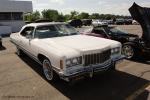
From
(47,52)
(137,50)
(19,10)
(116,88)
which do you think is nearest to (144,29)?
(137,50)

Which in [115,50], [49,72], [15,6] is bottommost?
[49,72]

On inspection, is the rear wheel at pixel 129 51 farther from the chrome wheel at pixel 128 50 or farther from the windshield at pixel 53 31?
the windshield at pixel 53 31

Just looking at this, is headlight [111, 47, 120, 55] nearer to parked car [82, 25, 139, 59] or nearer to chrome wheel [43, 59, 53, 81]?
chrome wheel [43, 59, 53, 81]

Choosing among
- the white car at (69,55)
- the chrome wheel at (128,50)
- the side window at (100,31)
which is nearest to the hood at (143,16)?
the chrome wheel at (128,50)

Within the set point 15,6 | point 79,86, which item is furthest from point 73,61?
point 15,6

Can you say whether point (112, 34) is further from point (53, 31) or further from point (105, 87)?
point (105, 87)

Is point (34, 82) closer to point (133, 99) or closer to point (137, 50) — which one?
point (133, 99)

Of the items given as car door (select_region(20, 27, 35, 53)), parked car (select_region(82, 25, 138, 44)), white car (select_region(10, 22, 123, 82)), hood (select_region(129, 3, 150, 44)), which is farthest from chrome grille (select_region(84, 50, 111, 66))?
parked car (select_region(82, 25, 138, 44))

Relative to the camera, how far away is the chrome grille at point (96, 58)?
465cm

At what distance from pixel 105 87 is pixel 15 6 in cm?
2495

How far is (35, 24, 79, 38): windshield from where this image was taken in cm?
626

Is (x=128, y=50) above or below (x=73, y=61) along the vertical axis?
below

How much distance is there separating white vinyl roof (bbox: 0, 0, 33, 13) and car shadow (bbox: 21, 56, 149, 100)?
22879mm

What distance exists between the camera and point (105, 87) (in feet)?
16.3
